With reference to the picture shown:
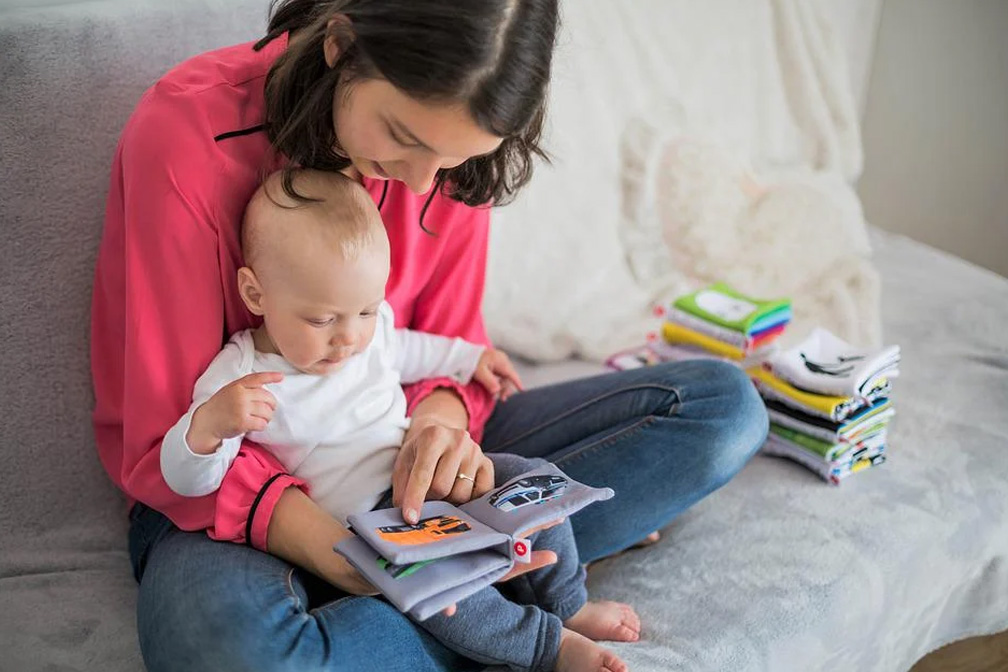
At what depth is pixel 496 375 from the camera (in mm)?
1504

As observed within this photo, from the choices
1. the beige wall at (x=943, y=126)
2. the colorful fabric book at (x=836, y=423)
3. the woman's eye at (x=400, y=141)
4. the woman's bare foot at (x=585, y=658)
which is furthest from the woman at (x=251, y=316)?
the beige wall at (x=943, y=126)

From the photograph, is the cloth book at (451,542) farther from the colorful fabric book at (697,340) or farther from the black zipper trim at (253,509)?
the colorful fabric book at (697,340)

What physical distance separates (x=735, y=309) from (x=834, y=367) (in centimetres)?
24

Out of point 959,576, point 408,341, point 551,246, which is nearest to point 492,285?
point 551,246

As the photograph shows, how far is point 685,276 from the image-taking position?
213cm

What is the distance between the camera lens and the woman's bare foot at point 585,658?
119 centimetres

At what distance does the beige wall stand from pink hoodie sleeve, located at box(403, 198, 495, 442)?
1.68 metres

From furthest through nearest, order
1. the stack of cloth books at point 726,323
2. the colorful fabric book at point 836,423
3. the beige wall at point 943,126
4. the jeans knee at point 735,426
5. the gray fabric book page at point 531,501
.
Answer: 1. the beige wall at point 943,126
2. the stack of cloth books at point 726,323
3. the colorful fabric book at point 836,423
4. the jeans knee at point 735,426
5. the gray fabric book page at point 531,501

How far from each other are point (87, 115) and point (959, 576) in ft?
4.67

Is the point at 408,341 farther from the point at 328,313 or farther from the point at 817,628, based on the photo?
the point at 817,628

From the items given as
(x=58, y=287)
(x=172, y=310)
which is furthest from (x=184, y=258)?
(x=58, y=287)

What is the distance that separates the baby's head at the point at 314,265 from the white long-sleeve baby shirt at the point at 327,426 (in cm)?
4

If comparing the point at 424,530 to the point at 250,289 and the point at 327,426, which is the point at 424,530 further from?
the point at 250,289

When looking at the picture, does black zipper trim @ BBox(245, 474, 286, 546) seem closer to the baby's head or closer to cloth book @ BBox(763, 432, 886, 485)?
the baby's head
